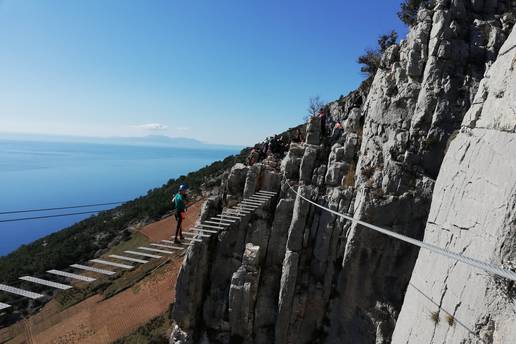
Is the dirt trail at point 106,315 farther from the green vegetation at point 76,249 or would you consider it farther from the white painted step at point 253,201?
the white painted step at point 253,201

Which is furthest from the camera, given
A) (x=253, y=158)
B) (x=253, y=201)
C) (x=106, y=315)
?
(x=106, y=315)

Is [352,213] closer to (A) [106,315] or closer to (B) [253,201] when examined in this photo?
(B) [253,201]

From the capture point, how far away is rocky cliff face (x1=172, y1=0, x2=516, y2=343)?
17219 mm

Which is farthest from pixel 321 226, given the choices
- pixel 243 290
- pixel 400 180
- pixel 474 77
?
pixel 474 77

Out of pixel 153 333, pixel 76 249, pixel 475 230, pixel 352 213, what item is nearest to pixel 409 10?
pixel 352 213

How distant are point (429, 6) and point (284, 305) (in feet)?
67.5

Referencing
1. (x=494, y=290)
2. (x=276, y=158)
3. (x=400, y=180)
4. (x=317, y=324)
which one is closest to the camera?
(x=494, y=290)

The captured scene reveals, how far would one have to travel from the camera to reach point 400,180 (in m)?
17.5

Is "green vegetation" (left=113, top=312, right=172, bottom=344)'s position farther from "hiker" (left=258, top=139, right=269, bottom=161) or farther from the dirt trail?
"hiker" (left=258, top=139, right=269, bottom=161)

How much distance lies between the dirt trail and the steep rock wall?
3173cm

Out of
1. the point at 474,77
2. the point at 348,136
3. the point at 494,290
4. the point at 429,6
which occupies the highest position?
the point at 429,6

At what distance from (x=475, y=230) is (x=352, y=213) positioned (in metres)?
11.0

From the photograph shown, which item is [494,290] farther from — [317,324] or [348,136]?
[348,136]

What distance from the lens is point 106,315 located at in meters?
38.8
